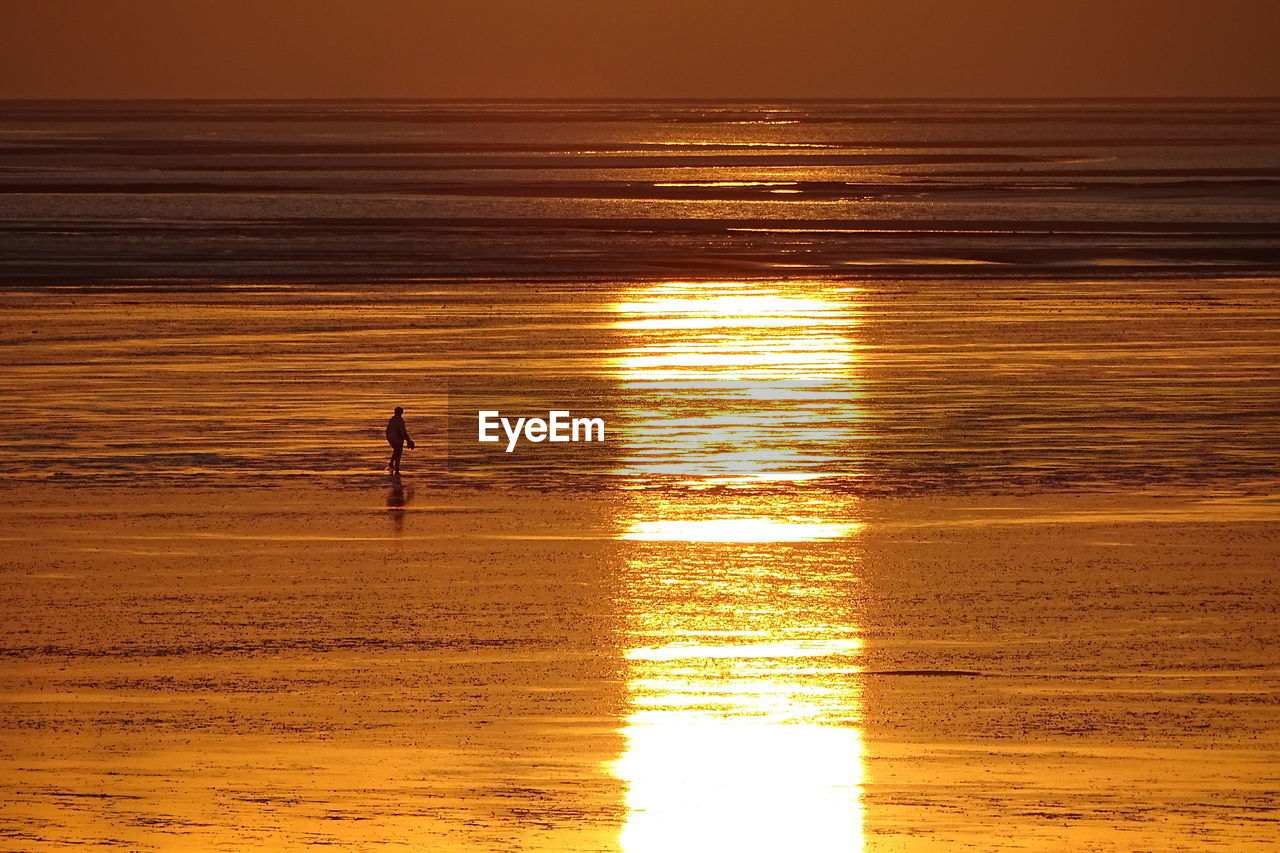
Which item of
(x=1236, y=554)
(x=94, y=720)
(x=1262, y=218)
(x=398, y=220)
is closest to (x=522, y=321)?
(x=1236, y=554)

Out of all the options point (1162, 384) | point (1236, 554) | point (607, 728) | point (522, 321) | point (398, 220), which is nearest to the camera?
point (607, 728)

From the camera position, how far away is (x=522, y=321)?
41750mm

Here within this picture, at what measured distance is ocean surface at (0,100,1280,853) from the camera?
14.2 m

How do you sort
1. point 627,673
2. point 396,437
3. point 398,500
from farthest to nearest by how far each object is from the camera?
point 396,437 → point 398,500 → point 627,673

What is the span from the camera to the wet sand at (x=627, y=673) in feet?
45.2

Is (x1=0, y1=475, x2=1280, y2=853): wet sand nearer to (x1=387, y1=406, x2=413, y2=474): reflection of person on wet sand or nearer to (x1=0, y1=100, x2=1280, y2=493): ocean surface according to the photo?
(x1=387, y1=406, x2=413, y2=474): reflection of person on wet sand

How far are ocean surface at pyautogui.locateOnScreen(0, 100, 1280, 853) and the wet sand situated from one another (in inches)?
2.2

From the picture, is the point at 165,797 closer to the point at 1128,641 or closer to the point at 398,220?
the point at 1128,641

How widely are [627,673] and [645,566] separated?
396 centimetres

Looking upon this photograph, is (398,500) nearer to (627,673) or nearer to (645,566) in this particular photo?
(645,566)

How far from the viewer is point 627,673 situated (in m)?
17.1

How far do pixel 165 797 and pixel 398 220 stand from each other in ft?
195

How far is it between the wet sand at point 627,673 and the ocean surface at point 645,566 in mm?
56

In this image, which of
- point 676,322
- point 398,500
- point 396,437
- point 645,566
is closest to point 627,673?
point 645,566
